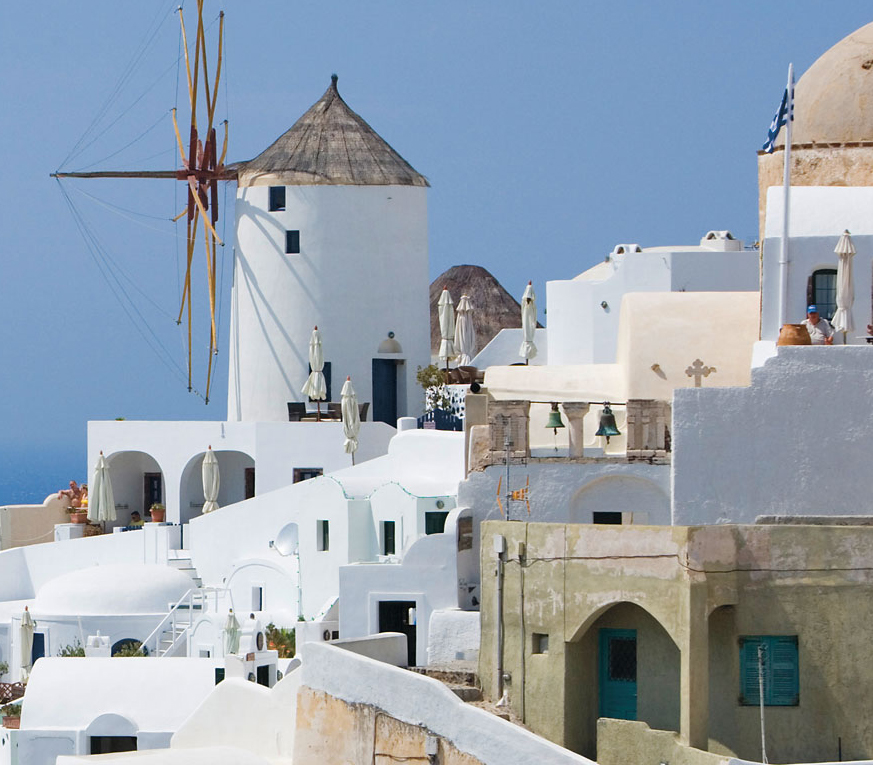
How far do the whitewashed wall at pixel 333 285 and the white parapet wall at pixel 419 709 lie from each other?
1614 centimetres

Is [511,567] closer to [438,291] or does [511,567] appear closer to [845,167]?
[845,167]

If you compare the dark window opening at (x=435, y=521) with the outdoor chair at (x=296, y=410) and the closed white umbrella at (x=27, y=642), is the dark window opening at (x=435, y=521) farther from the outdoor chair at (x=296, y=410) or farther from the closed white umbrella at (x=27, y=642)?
the outdoor chair at (x=296, y=410)

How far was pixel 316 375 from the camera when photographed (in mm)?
39094

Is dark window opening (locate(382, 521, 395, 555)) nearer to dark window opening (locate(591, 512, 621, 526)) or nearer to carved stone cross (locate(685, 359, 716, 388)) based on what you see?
dark window opening (locate(591, 512, 621, 526))

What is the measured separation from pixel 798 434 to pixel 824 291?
97.7 inches

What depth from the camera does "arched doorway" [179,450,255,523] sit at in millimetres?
40156

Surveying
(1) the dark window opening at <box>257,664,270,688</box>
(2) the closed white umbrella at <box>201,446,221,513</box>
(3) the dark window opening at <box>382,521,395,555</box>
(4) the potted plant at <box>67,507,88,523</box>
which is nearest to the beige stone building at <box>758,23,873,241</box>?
(3) the dark window opening at <box>382,521,395,555</box>

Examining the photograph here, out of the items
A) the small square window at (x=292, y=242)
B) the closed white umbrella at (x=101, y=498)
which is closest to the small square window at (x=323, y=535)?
the closed white umbrella at (x=101, y=498)

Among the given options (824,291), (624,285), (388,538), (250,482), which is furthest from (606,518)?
(250,482)

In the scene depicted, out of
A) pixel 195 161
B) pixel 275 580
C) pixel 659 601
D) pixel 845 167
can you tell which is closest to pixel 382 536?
pixel 275 580

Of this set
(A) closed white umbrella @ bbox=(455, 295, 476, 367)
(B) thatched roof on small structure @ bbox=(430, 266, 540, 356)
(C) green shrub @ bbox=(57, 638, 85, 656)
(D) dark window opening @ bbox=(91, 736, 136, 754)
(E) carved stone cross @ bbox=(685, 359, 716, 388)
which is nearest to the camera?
(E) carved stone cross @ bbox=(685, 359, 716, 388)

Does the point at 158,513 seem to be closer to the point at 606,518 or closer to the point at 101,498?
the point at 101,498

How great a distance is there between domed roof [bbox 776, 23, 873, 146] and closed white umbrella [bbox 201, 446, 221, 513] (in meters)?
12.3

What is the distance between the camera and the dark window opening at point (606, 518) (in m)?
27.8
